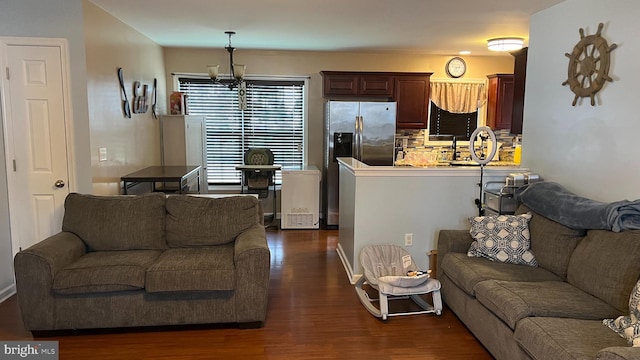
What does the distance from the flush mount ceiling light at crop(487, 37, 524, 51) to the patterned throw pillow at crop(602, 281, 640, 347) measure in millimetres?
3635

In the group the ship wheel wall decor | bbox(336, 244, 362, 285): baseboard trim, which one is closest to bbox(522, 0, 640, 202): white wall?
the ship wheel wall decor

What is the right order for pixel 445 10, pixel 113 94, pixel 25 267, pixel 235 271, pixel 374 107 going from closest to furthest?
1. pixel 25 267
2. pixel 235 271
3. pixel 445 10
4. pixel 113 94
5. pixel 374 107

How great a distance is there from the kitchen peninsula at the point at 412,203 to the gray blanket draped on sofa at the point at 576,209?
1.66ft

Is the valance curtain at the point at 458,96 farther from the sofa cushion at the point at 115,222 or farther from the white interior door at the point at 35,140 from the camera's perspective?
the white interior door at the point at 35,140

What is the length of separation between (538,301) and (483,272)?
543 millimetres

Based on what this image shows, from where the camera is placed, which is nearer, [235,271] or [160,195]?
[235,271]

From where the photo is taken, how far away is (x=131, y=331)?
303 cm

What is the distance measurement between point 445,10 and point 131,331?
3.71 metres

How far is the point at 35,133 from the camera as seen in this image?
3.72 metres

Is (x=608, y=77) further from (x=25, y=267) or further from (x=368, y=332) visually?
(x=25, y=267)

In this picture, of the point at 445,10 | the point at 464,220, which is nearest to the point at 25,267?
the point at 464,220

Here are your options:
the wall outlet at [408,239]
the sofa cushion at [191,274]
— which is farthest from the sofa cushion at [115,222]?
the wall outlet at [408,239]

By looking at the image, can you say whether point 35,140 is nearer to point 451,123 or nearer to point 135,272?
point 135,272

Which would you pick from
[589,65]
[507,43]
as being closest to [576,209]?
[589,65]
